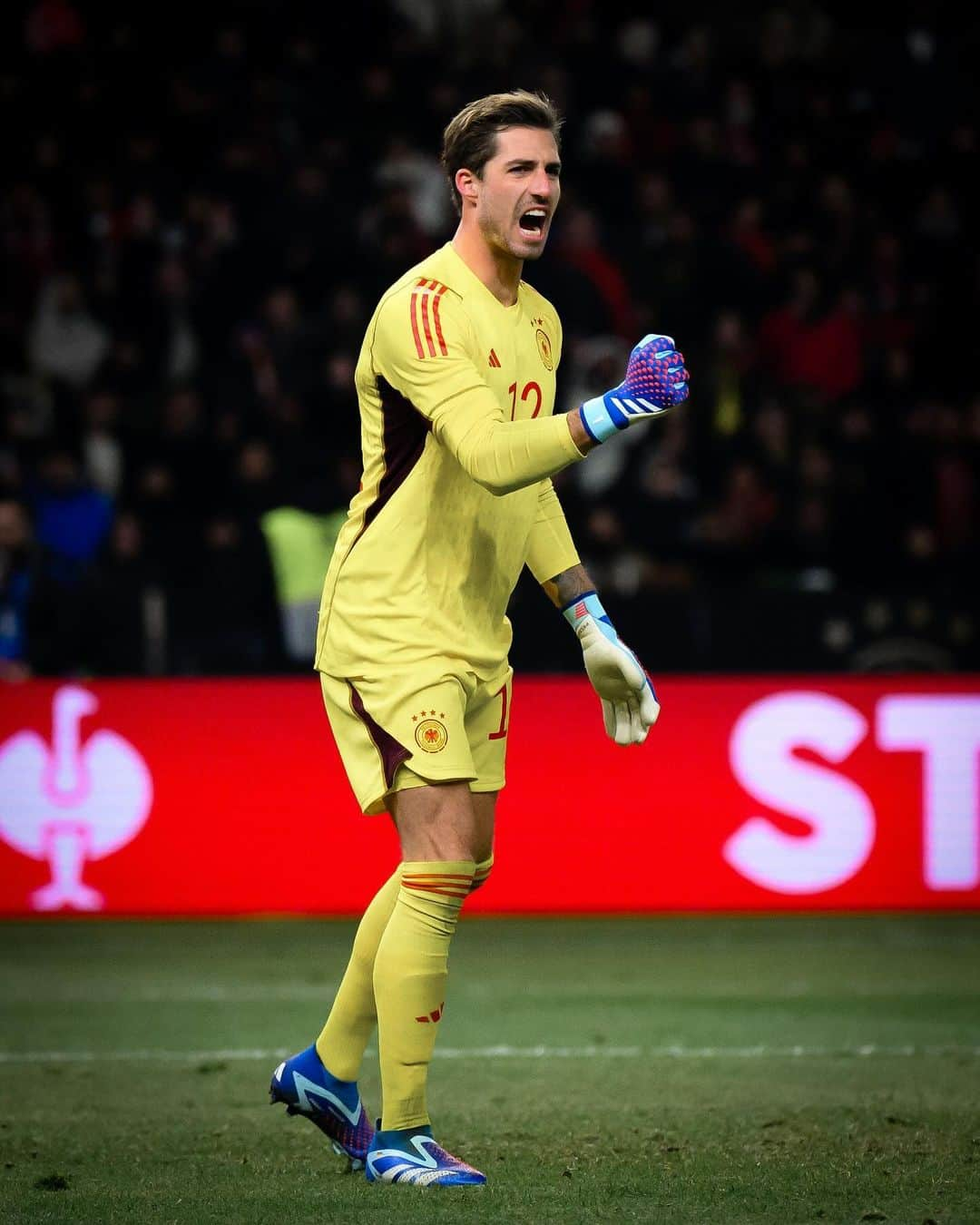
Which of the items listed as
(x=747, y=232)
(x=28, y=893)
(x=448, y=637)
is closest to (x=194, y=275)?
(x=747, y=232)

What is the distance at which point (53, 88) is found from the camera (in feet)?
43.2

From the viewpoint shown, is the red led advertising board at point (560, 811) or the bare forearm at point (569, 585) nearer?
the bare forearm at point (569, 585)

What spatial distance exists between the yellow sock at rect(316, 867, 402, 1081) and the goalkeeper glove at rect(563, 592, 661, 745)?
639 millimetres

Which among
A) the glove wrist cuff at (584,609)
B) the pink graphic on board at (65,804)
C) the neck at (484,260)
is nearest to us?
the neck at (484,260)

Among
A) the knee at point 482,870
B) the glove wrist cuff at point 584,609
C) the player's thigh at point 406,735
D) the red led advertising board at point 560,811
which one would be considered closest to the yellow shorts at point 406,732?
the player's thigh at point 406,735

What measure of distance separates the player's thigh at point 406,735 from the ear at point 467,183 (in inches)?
41.6

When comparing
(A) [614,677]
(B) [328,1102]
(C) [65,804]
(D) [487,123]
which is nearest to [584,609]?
(A) [614,677]

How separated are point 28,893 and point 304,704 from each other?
1.37 m

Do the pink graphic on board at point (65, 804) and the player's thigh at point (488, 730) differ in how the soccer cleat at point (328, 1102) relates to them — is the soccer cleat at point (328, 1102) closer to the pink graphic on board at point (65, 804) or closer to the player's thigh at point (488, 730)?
the player's thigh at point (488, 730)

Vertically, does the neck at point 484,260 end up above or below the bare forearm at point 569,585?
above

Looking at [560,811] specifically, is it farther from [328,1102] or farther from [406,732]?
[406,732]

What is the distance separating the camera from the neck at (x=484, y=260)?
14.5 feet

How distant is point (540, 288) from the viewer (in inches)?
464

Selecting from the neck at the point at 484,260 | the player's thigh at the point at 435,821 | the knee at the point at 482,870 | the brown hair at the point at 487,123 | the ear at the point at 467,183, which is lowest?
the knee at the point at 482,870
